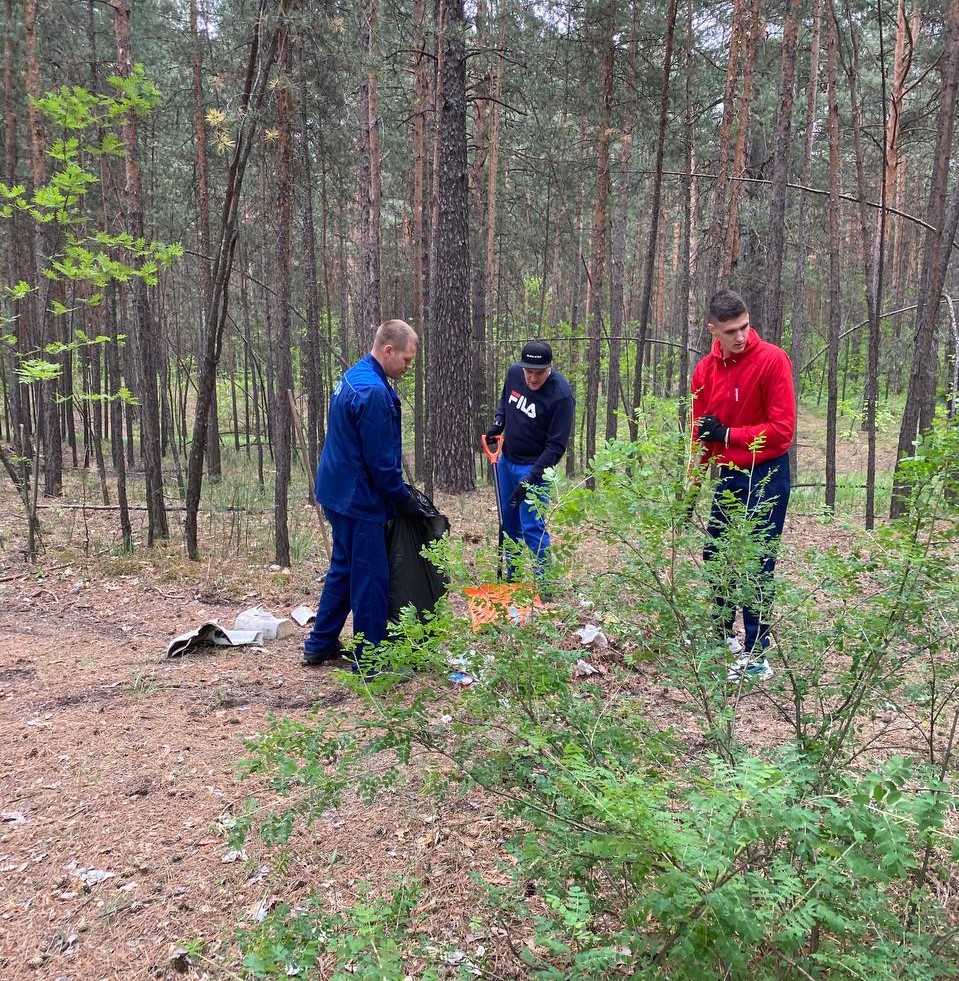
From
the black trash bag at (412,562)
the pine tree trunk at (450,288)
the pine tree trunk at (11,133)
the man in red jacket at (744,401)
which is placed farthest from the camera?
the pine tree trunk at (11,133)

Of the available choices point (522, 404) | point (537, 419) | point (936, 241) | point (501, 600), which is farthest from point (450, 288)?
point (501, 600)

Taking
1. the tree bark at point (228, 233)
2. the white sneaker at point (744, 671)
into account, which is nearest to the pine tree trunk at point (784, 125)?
the tree bark at point (228, 233)

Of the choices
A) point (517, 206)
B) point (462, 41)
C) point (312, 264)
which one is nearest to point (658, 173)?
point (462, 41)

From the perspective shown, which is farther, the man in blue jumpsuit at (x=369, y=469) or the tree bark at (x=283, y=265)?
the tree bark at (x=283, y=265)

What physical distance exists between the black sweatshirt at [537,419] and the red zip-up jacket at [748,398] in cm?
119

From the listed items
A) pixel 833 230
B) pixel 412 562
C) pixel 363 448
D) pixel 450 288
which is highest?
pixel 833 230

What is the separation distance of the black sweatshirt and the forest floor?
171 cm

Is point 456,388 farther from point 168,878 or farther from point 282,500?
point 168,878

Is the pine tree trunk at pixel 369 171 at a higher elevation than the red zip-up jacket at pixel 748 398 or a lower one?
higher

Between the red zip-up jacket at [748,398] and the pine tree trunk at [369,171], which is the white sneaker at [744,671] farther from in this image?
the pine tree trunk at [369,171]

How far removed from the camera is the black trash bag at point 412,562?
421cm

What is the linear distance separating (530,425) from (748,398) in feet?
5.58

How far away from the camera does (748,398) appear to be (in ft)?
12.6

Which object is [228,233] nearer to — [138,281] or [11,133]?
[138,281]
